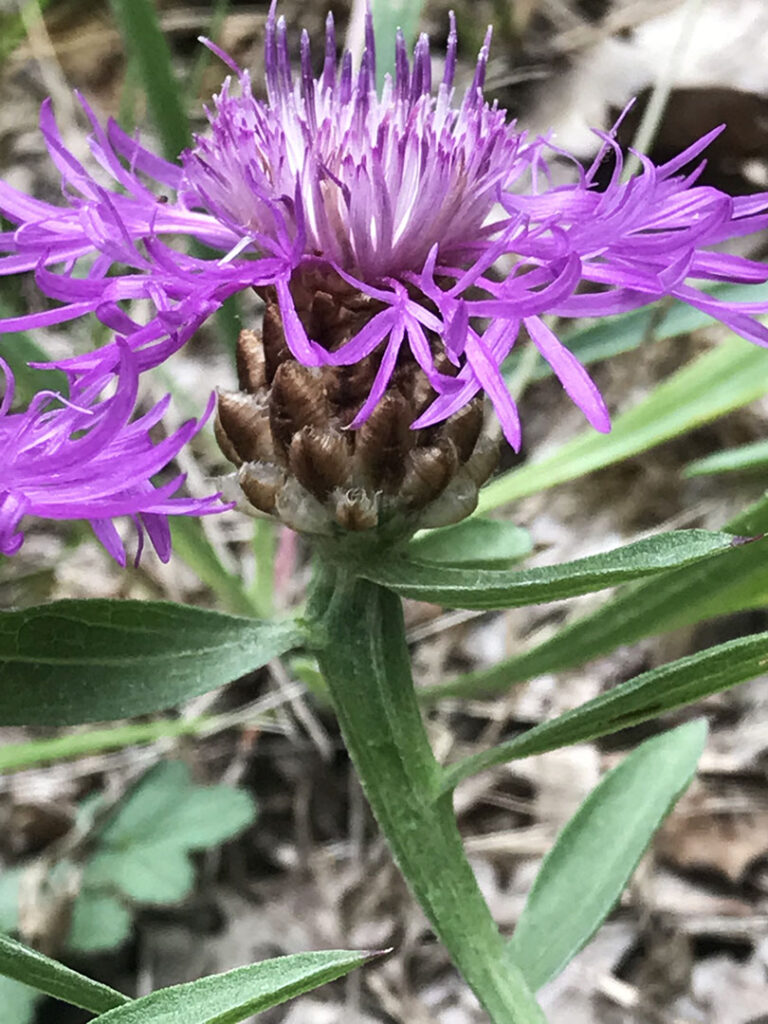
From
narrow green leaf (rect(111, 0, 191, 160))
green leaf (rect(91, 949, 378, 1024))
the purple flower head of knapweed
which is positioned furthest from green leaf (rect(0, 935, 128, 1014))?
narrow green leaf (rect(111, 0, 191, 160))

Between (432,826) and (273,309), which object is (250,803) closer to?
(432,826)

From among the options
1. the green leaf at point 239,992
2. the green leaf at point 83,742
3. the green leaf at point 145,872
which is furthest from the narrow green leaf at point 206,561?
the green leaf at point 239,992

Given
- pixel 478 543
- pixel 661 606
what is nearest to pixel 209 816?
pixel 478 543

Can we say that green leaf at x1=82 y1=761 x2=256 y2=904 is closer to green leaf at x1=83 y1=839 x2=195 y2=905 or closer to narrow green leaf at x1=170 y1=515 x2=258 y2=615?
green leaf at x1=83 y1=839 x2=195 y2=905

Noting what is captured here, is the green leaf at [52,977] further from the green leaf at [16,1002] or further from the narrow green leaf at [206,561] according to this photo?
the narrow green leaf at [206,561]

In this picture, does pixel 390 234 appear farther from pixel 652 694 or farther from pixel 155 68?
pixel 155 68

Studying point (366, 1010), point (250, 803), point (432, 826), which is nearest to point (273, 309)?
point (432, 826)

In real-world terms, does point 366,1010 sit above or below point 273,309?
below
